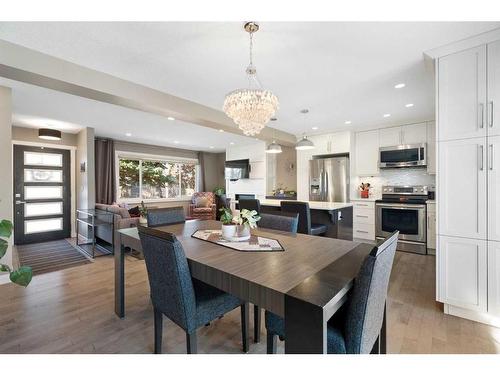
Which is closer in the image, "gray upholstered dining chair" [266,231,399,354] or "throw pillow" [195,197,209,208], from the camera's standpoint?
"gray upholstered dining chair" [266,231,399,354]

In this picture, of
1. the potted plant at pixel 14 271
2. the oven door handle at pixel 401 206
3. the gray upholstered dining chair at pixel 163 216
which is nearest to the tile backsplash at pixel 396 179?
the oven door handle at pixel 401 206

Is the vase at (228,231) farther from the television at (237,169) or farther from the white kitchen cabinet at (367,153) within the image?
the television at (237,169)

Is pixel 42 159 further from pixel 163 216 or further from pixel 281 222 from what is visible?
pixel 281 222

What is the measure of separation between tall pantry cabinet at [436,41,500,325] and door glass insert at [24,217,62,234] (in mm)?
6661

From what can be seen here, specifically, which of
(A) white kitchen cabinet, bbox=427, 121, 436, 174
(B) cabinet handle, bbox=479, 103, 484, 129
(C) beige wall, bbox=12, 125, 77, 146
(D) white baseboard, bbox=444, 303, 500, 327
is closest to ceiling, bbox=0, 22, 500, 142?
(B) cabinet handle, bbox=479, 103, 484, 129

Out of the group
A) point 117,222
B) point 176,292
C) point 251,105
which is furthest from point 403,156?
point 117,222

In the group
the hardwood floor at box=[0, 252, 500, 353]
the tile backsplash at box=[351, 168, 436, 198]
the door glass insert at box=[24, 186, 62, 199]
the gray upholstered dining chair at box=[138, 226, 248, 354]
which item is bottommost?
the hardwood floor at box=[0, 252, 500, 353]

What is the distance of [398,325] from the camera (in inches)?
78.7

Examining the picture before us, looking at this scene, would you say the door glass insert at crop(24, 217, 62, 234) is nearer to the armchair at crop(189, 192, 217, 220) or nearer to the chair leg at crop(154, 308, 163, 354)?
the armchair at crop(189, 192, 217, 220)

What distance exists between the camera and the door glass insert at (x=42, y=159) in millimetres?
4902

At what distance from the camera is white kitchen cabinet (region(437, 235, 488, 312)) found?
2000mm

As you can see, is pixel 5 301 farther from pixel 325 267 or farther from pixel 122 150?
pixel 122 150

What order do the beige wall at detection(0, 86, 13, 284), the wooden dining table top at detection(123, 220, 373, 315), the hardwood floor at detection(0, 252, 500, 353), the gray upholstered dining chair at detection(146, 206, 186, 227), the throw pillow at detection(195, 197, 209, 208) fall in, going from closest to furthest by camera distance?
Result: the wooden dining table top at detection(123, 220, 373, 315)
the hardwood floor at detection(0, 252, 500, 353)
the gray upholstered dining chair at detection(146, 206, 186, 227)
the beige wall at detection(0, 86, 13, 284)
the throw pillow at detection(195, 197, 209, 208)
